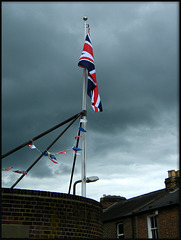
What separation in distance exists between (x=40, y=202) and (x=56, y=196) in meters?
0.43

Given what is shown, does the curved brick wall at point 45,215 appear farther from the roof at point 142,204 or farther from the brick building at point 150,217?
the roof at point 142,204

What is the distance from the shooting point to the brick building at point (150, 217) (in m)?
17.6

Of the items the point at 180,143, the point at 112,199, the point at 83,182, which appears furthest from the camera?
the point at 112,199

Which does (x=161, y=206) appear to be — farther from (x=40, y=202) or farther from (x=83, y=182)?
(x=40, y=202)

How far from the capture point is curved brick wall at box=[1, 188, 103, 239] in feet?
20.0

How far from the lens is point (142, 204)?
21.8 meters

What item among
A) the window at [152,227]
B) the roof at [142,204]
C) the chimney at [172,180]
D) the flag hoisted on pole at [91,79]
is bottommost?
the window at [152,227]

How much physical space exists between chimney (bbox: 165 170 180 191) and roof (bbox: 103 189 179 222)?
44 centimetres

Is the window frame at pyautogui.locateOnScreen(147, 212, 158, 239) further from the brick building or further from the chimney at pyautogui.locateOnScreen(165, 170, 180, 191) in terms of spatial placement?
the chimney at pyautogui.locateOnScreen(165, 170, 180, 191)


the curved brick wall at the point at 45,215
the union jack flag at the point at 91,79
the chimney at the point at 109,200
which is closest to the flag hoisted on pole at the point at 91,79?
the union jack flag at the point at 91,79

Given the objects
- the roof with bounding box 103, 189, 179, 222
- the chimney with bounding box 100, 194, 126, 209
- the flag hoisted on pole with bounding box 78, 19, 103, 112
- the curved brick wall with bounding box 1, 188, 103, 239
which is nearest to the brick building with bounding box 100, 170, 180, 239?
the roof with bounding box 103, 189, 179, 222

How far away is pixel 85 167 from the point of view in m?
8.64

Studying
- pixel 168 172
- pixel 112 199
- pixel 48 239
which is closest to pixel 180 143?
pixel 48 239

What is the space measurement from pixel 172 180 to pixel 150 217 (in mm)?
3450
